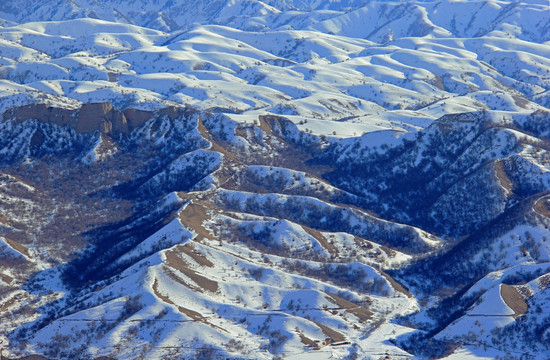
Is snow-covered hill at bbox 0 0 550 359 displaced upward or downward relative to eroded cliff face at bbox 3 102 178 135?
downward

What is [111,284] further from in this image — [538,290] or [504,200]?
[504,200]

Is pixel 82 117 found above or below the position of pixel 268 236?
above

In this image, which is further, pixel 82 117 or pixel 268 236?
pixel 82 117

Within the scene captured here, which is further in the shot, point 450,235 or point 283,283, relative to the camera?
point 450,235

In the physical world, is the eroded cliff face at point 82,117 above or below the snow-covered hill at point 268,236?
above

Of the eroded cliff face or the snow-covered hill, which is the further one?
the eroded cliff face

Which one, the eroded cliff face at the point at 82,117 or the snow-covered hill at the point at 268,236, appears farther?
the eroded cliff face at the point at 82,117

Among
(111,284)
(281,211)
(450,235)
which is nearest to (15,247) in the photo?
(111,284)

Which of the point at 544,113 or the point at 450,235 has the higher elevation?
the point at 544,113
